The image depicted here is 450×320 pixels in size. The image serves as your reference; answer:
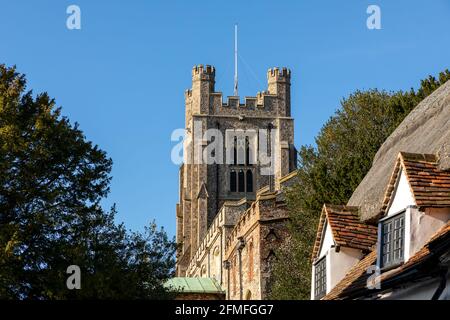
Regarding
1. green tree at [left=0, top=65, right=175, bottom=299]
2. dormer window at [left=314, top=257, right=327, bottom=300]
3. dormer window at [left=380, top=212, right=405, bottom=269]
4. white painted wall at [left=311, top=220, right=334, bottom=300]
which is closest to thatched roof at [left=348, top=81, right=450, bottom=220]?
white painted wall at [left=311, top=220, right=334, bottom=300]

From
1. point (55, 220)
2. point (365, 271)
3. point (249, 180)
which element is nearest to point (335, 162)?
point (55, 220)

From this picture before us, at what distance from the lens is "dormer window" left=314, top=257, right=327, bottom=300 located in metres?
19.6

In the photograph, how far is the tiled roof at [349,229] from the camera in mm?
18297

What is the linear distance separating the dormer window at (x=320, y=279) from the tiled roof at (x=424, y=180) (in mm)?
3791

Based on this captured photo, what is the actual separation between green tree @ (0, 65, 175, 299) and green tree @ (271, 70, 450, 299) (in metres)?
6.41

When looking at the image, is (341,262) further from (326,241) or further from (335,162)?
(335,162)

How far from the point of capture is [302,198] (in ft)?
134

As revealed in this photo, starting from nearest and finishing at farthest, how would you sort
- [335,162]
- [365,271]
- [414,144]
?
[365,271]
[414,144]
[335,162]

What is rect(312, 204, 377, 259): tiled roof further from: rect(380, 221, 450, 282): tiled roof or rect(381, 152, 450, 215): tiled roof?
rect(380, 221, 450, 282): tiled roof

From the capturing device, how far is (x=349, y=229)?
18641 mm

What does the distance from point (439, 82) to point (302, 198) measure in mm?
8522

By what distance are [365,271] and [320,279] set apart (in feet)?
10.1

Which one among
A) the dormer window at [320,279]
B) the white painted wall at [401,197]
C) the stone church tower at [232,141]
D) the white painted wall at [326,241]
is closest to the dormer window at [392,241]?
the white painted wall at [401,197]

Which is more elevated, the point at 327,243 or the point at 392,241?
the point at 327,243
